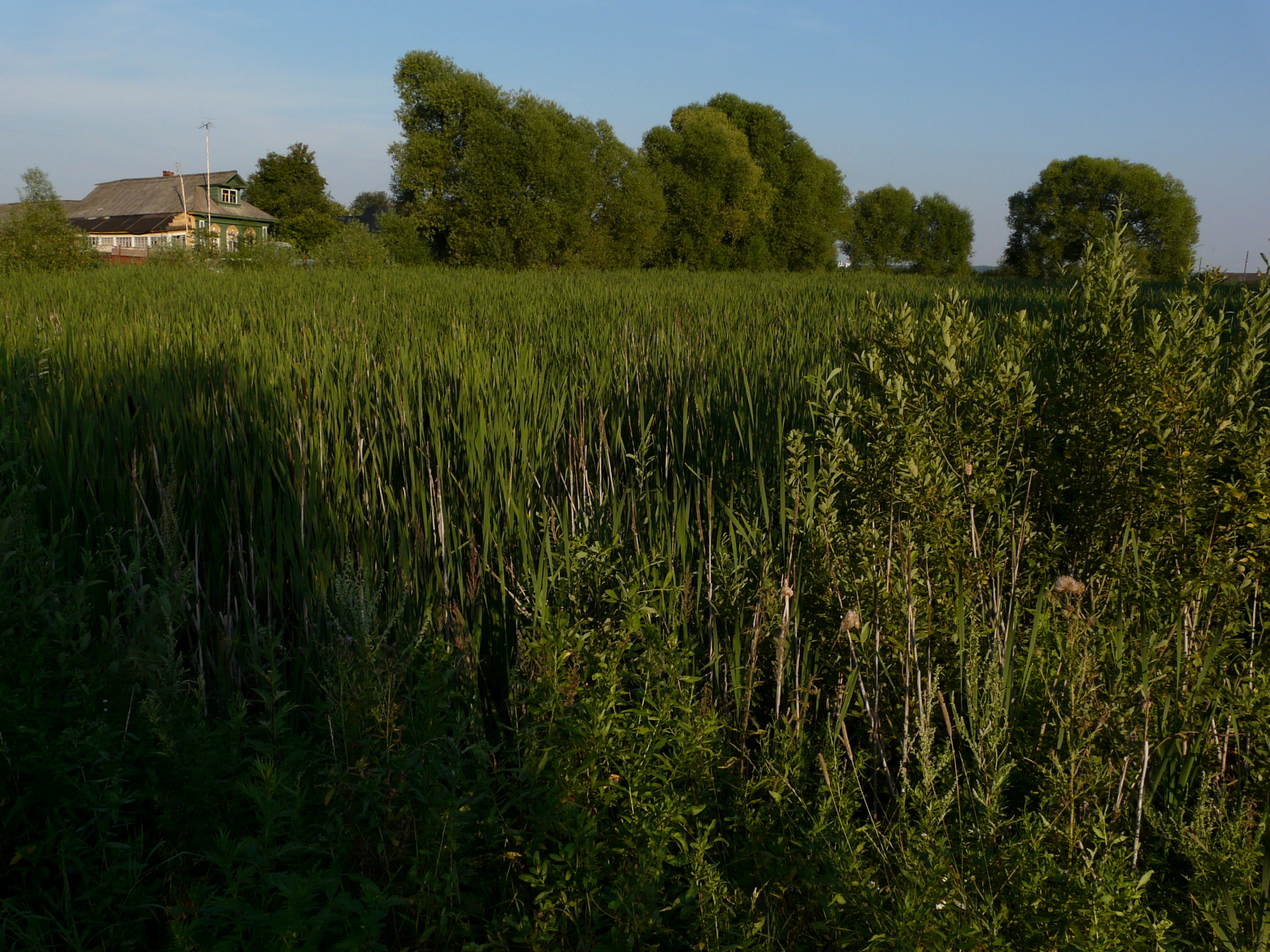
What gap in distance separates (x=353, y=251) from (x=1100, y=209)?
5367 cm

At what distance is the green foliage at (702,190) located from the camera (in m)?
45.0

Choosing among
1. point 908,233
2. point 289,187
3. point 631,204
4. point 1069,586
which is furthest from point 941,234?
point 1069,586

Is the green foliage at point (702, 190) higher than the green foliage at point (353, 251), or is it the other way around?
the green foliage at point (702, 190)

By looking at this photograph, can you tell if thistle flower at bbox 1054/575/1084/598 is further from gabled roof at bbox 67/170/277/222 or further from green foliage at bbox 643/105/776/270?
gabled roof at bbox 67/170/277/222

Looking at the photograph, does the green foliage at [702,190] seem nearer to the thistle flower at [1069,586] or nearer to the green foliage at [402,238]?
the green foliage at [402,238]

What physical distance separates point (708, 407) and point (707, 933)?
2.26 meters

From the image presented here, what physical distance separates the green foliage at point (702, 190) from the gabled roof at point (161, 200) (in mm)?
33538

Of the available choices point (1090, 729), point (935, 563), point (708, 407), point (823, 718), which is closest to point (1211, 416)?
point (935, 563)

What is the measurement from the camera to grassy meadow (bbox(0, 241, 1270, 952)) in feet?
4.44

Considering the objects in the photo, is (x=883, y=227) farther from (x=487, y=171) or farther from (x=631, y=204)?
(x=487, y=171)

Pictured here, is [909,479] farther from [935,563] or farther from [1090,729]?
[1090,729]

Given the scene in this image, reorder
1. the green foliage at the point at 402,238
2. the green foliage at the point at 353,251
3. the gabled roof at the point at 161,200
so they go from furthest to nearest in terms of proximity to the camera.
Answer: the gabled roof at the point at 161,200 < the green foliage at the point at 402,238 < the green foliage at the point at 353,251

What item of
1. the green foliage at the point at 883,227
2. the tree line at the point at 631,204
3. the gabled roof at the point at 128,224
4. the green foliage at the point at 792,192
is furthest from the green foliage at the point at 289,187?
the green foliage at the point at 883,227

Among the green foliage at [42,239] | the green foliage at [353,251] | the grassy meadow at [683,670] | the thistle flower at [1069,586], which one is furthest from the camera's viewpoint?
the green foliage at [353,251]
